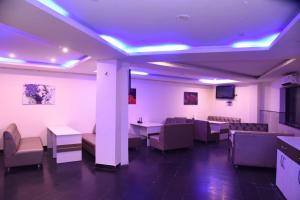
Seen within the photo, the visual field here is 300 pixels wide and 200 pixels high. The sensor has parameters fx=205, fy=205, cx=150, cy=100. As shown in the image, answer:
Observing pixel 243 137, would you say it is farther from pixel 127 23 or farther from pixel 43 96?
pixel 43 96

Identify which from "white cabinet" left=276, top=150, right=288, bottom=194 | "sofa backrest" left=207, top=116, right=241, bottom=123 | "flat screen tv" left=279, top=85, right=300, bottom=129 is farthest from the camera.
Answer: "sofa backrest" left=207, top=116, right=241, bottom=123

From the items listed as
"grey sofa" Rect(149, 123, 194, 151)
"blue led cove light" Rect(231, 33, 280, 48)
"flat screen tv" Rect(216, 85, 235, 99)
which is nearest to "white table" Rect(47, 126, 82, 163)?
"grey sofa" Rect(149, 123, 194, 151)

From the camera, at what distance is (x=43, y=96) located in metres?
6.56

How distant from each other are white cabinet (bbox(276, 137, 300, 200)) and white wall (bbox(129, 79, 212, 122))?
5403mm

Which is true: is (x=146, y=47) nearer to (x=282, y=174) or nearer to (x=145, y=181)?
(x=145, y=181)

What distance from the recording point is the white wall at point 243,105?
9102 millimetres

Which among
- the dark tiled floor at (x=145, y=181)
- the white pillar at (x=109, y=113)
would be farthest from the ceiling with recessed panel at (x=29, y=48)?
the dark tiled floor at (x=145, y=181)

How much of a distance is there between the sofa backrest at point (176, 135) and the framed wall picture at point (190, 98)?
3.40 meters

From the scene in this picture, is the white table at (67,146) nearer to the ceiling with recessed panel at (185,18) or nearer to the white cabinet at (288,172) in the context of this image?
the ceiling with recessed panel at (185,18)

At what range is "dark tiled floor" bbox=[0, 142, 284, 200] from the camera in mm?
3549

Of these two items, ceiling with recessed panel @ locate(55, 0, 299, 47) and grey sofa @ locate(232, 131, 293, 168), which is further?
grey sofa @ locate(232, 131, 293, 168)

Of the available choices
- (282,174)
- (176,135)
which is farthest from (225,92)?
(282,174)

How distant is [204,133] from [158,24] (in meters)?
5.78

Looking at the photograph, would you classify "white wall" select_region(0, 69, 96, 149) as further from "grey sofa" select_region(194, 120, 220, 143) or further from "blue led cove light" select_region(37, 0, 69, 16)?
"blue led cove light" select_region(37, 0, 69, 16)
